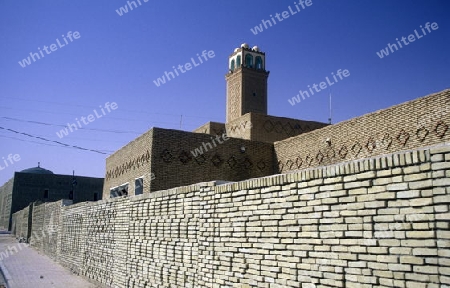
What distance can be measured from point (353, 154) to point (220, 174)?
16.0ft

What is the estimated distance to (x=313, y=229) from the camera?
4.07 metres

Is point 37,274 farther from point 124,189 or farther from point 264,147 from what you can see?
point 264,147

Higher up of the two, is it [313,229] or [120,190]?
[120,190]

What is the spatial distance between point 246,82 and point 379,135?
53.8 ft

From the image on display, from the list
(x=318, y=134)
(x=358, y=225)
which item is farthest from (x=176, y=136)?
(x=358, y=225)

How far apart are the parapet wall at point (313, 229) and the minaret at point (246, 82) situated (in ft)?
61.6

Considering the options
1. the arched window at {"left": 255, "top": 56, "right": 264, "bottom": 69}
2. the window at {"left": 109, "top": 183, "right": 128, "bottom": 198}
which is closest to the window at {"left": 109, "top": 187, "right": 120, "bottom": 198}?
the window at {"left": 109, "top": 183, "right": 128, "bottom": 198}

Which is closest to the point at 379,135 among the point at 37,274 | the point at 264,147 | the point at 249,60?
the point at 264,147

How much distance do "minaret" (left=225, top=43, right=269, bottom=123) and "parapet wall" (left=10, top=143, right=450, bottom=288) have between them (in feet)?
61.6

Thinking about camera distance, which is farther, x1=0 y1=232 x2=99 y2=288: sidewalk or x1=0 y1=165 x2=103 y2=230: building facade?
x1=0 y1=165 x2=103 y2=230: building facade

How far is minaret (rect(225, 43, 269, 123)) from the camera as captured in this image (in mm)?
25859

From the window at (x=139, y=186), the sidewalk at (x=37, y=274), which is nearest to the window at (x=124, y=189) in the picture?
the window at (x=139, y=186)

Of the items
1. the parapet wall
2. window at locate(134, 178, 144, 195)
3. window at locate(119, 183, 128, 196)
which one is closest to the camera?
the parapet wall

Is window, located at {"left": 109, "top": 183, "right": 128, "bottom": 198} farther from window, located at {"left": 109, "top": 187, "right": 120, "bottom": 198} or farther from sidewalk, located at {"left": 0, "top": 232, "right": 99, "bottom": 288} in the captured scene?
sidewalk, located at {"left": 0, "top": 232, "right": 99, "bottom": 288}
